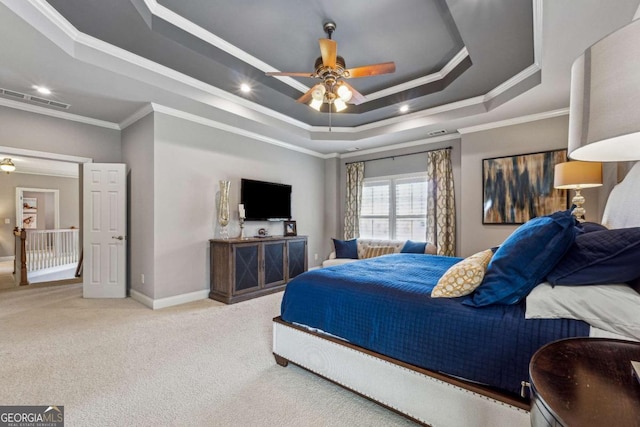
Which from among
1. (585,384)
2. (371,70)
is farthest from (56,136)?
(585,384)

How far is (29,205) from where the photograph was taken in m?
8.80

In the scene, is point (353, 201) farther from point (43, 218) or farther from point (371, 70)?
point (43, 218)

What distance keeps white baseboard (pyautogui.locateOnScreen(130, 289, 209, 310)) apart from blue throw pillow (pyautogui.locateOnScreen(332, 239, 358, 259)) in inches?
96.2

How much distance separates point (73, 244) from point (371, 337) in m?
8.39

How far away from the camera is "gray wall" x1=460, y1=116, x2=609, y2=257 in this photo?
149 inches

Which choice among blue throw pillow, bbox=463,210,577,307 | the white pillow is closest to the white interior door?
blue throw pillow, bbox=463,210,577,307

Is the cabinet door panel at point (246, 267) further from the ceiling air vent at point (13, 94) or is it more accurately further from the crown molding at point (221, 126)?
the ceiling air vent at point (13, 94)

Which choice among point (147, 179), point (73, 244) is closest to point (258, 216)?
point (147, 179)

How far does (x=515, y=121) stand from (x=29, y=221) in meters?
12.9

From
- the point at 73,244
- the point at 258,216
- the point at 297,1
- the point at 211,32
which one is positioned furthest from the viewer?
the point at 73,244

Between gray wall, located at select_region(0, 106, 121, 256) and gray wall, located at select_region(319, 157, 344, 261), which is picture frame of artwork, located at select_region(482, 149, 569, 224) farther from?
gray wall, located at select_region(0, 106, 121, 256)

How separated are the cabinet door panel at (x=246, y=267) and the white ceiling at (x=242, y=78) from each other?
196 centimetres

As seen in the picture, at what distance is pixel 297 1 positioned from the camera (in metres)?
2.42

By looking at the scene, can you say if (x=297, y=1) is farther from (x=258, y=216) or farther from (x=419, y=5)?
(x=258, y=216)
